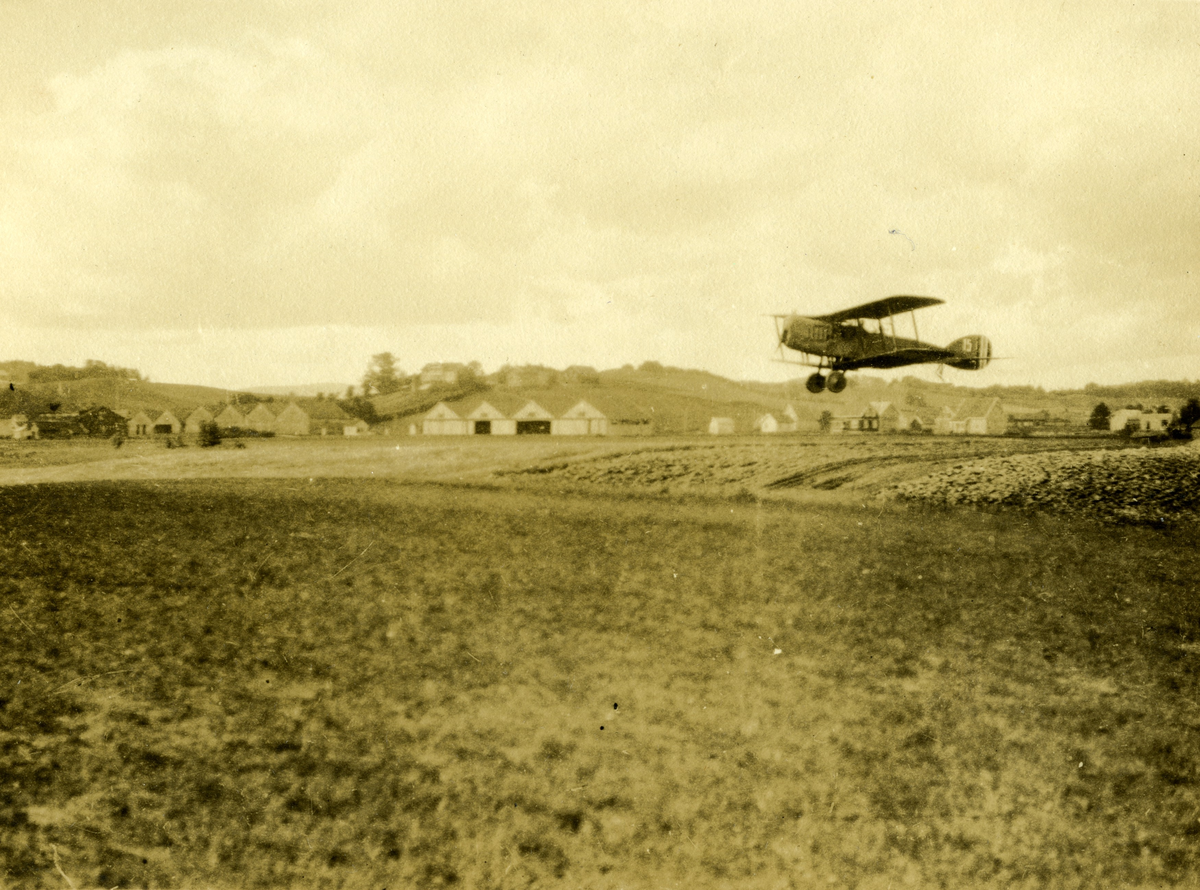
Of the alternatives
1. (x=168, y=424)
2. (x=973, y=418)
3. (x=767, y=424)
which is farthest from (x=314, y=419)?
(x=973, y=418)

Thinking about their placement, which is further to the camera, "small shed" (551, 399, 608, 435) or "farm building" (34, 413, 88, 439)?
"small shed" (551, 399, 608, 435)

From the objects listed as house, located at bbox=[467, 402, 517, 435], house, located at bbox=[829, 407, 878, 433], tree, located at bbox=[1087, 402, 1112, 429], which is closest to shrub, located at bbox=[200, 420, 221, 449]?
house, located at bbox=[467, 402, 517, 435]

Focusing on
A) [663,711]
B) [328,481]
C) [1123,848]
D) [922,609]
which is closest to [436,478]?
[328,481]

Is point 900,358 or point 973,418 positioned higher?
point 900,358

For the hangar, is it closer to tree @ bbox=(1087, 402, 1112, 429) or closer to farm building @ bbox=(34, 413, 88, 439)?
farm building @ bbox=(34, 413, 88, 439)

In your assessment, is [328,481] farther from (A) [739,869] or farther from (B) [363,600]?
(A) [739,869]

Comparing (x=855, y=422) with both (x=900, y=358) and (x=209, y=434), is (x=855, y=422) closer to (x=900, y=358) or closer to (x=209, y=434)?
(x=900, y=358)

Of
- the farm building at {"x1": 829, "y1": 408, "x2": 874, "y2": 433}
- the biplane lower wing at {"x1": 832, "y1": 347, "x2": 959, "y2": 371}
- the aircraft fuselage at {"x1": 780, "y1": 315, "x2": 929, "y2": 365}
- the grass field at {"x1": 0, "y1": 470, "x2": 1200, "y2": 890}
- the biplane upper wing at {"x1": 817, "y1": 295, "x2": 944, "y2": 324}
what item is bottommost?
the grass field at {"x1": 0, "y1": 470, "x2": 1200, "y2": 890}
